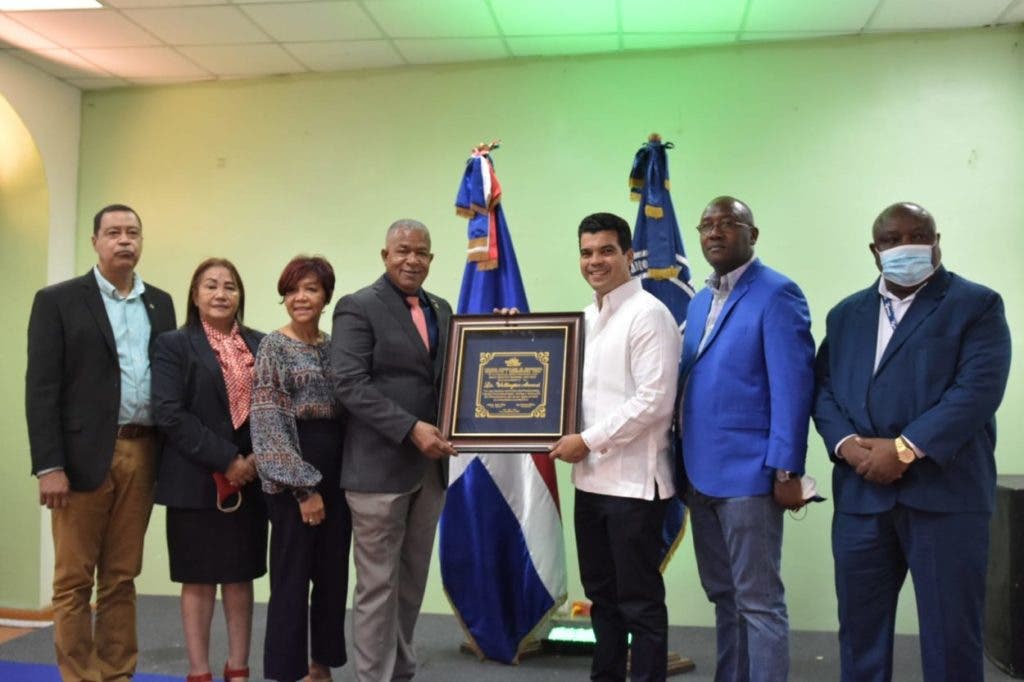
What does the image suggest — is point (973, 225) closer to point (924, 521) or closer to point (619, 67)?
point (619, 67)

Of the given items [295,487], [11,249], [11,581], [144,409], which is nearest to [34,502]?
[11,581]

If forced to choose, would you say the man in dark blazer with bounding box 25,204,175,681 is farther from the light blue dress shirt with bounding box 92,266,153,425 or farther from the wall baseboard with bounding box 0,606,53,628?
the wall baseboard with bounding box 0,606,53,628

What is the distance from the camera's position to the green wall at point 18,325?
4988 millimetres

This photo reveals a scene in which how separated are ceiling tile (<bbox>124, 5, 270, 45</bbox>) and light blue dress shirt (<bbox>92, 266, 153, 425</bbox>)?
1619 mm

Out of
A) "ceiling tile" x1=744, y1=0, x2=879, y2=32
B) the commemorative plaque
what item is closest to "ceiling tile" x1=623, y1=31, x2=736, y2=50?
"ceiling tile" x1=744, y1=0, x2=879, y2=32

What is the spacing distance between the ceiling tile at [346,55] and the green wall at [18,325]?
5.30 feet

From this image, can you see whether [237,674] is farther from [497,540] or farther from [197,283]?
[197,283]

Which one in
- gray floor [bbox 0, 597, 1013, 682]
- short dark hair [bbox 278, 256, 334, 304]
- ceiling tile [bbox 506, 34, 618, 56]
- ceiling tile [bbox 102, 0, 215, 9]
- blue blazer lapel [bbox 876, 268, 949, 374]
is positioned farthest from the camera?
ceiling tile [bbox 506, 34, 618, 56]

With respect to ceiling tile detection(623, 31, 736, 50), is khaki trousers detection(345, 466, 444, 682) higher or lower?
lower

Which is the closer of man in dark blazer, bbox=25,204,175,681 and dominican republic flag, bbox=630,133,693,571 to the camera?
man in dark blazer, bbox=25,204,175,681

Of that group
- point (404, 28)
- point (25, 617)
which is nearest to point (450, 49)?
point (404, 28)

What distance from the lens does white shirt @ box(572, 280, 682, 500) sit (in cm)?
275

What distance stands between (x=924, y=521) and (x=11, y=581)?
15.4ft

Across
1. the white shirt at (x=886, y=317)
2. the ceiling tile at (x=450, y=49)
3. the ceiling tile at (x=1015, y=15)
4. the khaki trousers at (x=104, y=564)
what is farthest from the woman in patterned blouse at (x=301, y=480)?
the ceiling tile at (x=1015, y=15)
